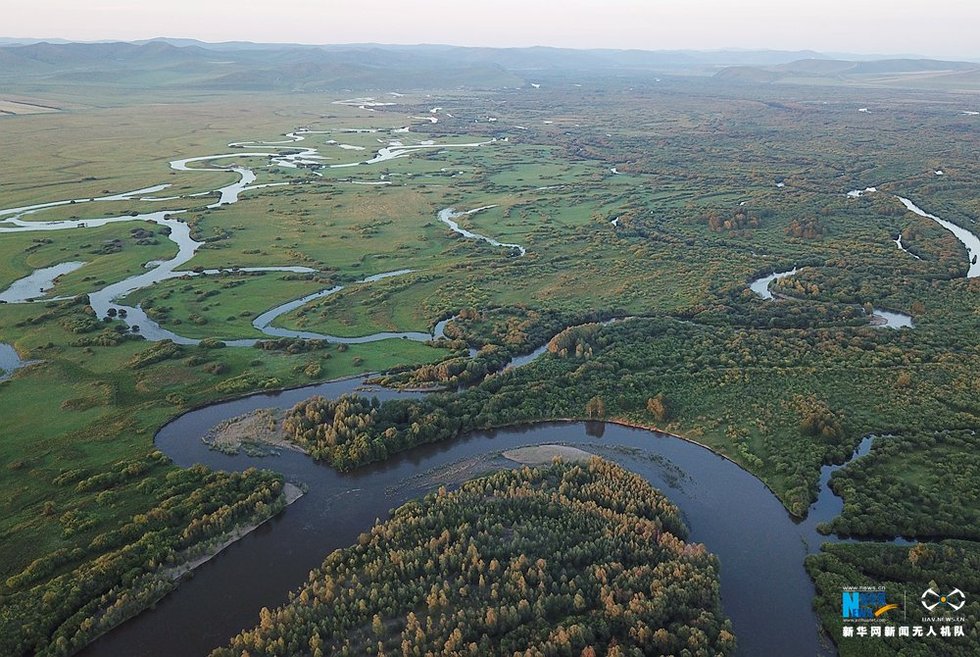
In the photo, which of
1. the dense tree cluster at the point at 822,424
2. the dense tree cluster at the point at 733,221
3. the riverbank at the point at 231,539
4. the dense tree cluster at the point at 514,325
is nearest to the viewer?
the riverbank at the point at 231,539

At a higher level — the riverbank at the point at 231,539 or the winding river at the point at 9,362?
the winding river at the point at 9,362

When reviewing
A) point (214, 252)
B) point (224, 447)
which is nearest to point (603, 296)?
point (224, 447)

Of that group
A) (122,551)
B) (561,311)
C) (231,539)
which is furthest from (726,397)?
(122,551)

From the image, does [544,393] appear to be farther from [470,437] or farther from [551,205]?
[551,205]

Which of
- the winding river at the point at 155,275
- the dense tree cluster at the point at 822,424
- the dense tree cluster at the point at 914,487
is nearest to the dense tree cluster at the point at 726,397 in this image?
the dense tree cluster at the point at 822,424

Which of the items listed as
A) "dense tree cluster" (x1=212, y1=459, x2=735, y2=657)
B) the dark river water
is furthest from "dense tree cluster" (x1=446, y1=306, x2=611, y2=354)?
"dense tree cluster" (x1=212, y1=459, x2=735, y2=657)

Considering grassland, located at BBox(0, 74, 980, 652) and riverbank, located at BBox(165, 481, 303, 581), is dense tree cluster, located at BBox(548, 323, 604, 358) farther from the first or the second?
riverbank, located at BBox(165, 481, 303, 581)

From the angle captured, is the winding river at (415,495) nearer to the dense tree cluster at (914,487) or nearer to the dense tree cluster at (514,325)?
the dense tree cluster at (914,487)
